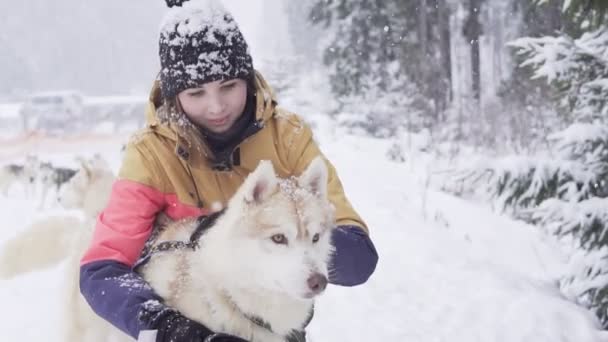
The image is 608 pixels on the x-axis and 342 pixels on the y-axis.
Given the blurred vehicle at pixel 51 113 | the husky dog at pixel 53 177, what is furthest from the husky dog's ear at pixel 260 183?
the blurred vehicle at pixel 51 113

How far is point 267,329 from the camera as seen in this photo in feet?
6.60

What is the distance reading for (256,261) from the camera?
1956 mm

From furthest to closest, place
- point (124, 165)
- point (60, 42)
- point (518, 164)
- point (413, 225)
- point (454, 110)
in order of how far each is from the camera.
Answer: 1. point (60, 42)
2. point (454, 110)
3. point (413, 225)
4. point (518, 164)
5. point (124, 165)

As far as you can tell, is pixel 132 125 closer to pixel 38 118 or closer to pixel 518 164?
pixel 38 118

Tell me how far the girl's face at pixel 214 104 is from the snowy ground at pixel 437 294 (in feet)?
4.62

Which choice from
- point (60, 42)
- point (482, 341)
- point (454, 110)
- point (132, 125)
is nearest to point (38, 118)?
point (132, 125)

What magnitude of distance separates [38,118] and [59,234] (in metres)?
27.5

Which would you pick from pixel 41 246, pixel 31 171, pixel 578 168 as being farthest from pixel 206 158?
pixel 31 171

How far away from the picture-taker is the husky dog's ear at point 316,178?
2.06 m

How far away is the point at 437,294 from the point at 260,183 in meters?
2.83

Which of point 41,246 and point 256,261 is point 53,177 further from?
point 256,261

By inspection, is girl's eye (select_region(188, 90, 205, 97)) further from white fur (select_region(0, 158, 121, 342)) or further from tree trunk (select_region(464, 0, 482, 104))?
tree trunk (select_region(464, 0, 482, 104))

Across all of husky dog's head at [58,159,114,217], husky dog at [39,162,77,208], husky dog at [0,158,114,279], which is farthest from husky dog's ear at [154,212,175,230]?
husky dog at [39,162,77,208]

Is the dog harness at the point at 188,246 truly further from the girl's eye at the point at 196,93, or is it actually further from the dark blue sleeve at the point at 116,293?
the girl's eye at the point at 196,93
